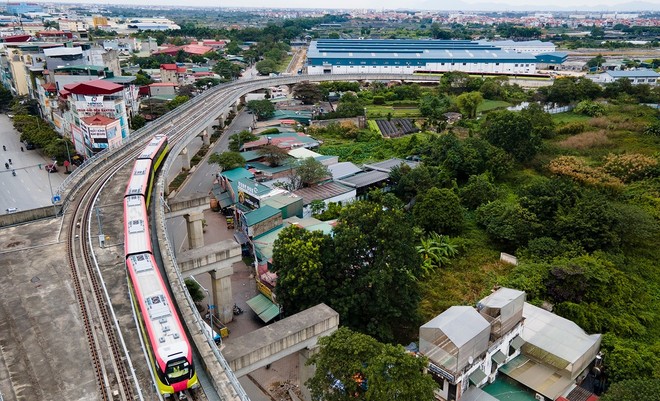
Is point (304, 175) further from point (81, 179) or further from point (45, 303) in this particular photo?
point (45, 303)

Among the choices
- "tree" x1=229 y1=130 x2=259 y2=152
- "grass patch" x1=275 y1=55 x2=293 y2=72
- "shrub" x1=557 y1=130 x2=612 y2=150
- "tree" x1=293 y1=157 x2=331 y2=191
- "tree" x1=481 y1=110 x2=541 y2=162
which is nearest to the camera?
"tree" x1=293 y1=157 x2=331 y2=191

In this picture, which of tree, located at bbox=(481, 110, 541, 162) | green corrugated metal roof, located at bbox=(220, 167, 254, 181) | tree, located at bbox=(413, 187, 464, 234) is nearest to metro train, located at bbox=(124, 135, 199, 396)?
green corrugated metal roof, located at bbox=(220, 167, 254, 181)

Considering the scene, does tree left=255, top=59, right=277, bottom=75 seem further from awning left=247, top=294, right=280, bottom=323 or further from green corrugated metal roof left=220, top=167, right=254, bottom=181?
awning left=247, top=294, right=280, bottom=323

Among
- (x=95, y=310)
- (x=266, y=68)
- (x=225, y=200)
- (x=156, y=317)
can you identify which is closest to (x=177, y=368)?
(x=156, y=317)

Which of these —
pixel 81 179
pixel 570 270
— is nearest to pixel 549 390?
pixel 570 270

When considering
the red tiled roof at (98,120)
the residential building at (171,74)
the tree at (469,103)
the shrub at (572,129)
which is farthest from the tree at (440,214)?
the residential building at (171,74)
